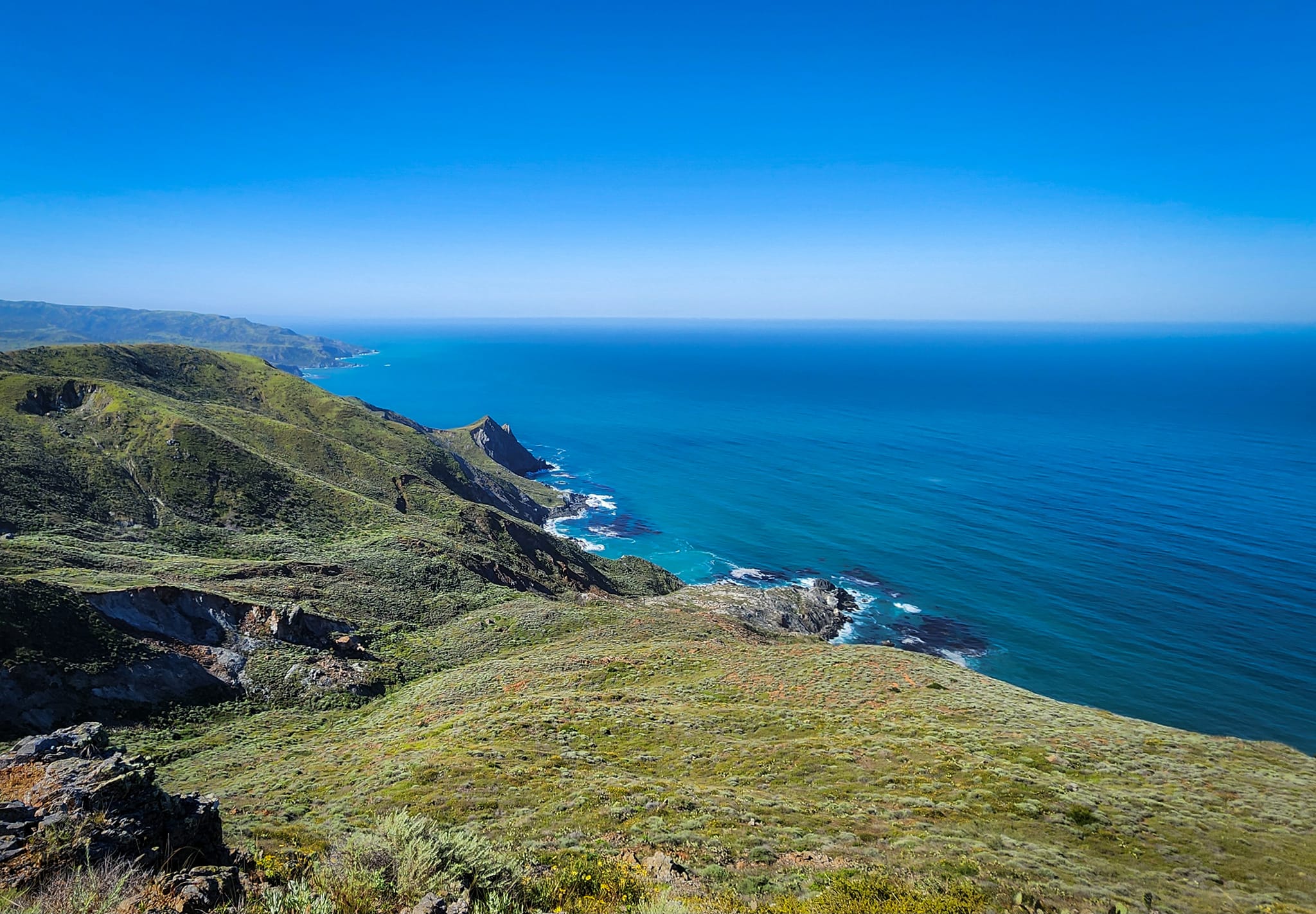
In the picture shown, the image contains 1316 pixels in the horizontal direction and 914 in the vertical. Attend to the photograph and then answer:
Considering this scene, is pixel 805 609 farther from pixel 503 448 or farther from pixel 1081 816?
pixel 503 448

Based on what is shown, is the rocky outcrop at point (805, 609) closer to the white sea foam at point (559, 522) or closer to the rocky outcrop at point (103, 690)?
the white sea foam at point (559, 522)

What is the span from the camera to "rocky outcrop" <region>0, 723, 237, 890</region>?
1000 centimetres

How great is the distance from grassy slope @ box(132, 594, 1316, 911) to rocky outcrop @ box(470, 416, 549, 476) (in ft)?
311

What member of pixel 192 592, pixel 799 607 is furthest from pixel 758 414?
pixel 192 592

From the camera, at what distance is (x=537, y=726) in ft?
84.7

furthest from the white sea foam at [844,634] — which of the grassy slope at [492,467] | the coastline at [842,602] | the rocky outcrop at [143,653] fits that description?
the grassy slope at [492,467]

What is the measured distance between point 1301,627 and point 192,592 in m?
105

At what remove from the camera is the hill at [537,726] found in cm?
1362

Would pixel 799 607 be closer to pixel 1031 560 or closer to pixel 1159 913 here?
pixel 1031 560

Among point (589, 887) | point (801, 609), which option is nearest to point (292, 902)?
point (589, 887)

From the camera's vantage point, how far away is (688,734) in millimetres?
25156

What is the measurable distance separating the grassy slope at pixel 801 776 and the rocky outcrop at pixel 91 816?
3985mm

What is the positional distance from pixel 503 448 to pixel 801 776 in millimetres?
118991

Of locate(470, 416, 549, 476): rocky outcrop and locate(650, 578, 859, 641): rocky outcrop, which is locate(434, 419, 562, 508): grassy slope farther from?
locate(650, 578, 859, 641): rocky outcrop
